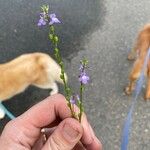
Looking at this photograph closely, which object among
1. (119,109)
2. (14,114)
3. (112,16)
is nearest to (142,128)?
(119,109)

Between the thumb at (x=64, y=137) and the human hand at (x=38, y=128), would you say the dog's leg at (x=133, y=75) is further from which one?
the thumb at (x=64, y=137)

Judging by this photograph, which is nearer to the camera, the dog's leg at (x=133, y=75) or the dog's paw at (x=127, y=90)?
the dog's leg at (x=133, y=75)

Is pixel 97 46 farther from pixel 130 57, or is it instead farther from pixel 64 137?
pixel 64 137

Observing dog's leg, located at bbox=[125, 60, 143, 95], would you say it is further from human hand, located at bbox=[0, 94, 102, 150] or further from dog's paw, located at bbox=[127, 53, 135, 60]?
human hand, located at bbox=[0, 94, 102, 150]

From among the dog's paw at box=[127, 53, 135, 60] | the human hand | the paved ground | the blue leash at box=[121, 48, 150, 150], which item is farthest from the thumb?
the dog's paw at box=[127, 53, 135, 60]

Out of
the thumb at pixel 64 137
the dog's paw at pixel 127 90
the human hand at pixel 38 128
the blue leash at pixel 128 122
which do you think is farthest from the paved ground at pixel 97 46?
the thumb at pixel 64 137

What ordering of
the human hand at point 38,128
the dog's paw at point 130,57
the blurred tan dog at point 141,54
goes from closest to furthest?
the human hand at point 38,128, the blurred tan dog at point 141,54, the dog's paw at point 130,57

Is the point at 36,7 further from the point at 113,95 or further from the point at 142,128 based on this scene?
the point at 142,128

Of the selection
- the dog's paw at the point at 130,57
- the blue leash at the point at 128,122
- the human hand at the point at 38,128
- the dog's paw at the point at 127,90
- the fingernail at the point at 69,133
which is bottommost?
the dog's paw at the point at 127,90
